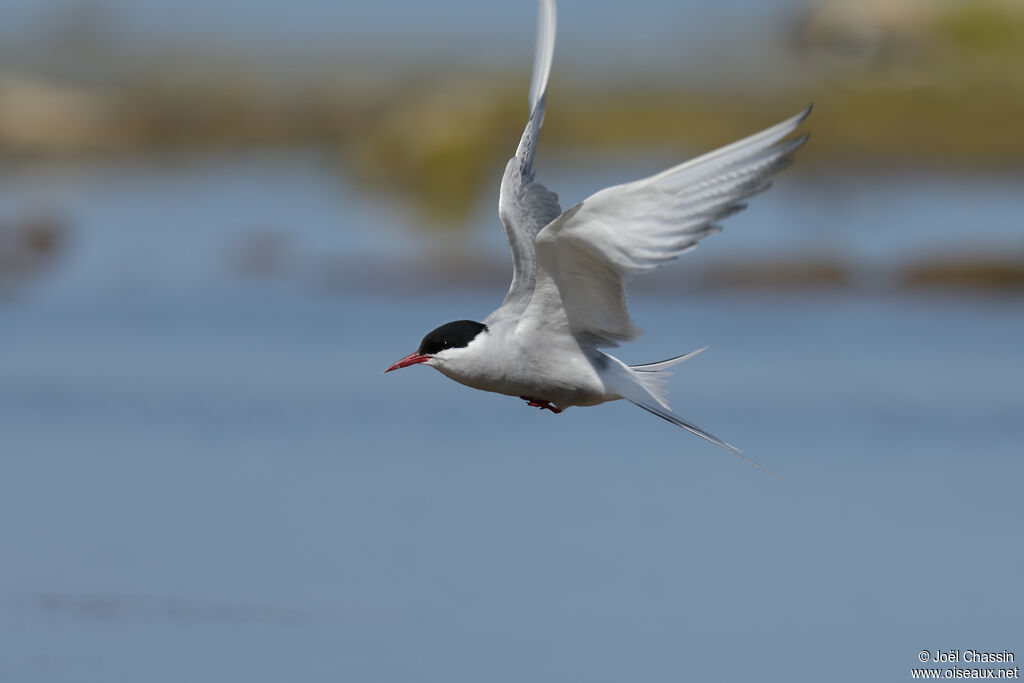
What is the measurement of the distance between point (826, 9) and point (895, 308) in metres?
22.0

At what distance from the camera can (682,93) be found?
31688 millimetres

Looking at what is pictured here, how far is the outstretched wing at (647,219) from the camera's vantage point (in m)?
4.79

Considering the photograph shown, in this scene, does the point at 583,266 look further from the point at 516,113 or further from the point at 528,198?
the point at 516,113

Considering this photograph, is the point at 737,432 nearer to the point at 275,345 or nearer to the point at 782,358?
the point at 782,358

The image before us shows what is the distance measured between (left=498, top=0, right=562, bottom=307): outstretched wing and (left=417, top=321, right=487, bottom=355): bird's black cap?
38cm

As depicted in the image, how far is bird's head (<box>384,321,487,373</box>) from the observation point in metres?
5.73

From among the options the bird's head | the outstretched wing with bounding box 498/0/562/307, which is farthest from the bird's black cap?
the outstretched wing with bounding box 498/0/562/307

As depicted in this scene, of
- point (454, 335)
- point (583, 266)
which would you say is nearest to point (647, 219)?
point (583, 266)

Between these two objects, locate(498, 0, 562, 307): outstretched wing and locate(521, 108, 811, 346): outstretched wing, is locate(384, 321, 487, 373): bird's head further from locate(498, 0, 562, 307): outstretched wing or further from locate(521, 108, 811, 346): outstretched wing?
locate(498, 0, 562, 307): outstretched wing

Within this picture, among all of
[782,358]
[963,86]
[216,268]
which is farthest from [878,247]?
[963,86]

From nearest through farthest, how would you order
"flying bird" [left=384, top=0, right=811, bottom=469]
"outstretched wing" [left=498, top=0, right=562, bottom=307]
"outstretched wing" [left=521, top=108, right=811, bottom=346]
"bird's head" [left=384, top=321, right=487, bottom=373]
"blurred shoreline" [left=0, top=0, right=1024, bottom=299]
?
"outstretched wing" [left=521, top=108, right=811, bottom=346] → "flying bird" [left=384, top=0, right=811, bottom=469] → "bird's head" [left=384, top=321, right=487, bottom=373] → "outstretched wing" [left=498, top=0, right=562, bottom=307] → "blurred shoreline" [left=0, top=0, right=1024, bottom=299]

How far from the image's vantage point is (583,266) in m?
5.49

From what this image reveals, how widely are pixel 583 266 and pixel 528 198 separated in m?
1.11

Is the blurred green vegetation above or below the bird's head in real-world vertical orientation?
above
